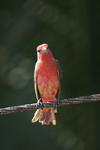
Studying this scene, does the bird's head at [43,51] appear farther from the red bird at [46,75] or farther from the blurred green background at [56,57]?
the blurred green background at [56,57]

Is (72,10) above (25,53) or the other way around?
above

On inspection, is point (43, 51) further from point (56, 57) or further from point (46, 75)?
point (56, 57)

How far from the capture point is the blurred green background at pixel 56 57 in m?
4.23

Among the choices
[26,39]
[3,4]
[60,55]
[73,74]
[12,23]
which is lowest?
[73,74]

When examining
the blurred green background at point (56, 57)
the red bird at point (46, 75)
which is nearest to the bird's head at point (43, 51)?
the red bird at point (46, 75)

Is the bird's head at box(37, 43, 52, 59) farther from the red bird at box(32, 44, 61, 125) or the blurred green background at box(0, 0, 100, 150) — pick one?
the blurred green background at box(0, 0, 100, 150)

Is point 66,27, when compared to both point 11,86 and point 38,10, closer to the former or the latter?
point 38,10

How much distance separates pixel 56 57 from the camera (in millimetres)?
4242

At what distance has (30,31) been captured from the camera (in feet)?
13.9

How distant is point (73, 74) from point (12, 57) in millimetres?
993

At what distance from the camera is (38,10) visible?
4.22 m

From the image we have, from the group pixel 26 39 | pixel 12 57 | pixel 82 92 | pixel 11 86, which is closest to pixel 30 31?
pixel 26 39

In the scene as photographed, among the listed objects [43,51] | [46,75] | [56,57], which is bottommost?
[46,75]

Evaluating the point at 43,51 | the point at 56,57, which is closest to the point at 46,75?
the point at 43,51
